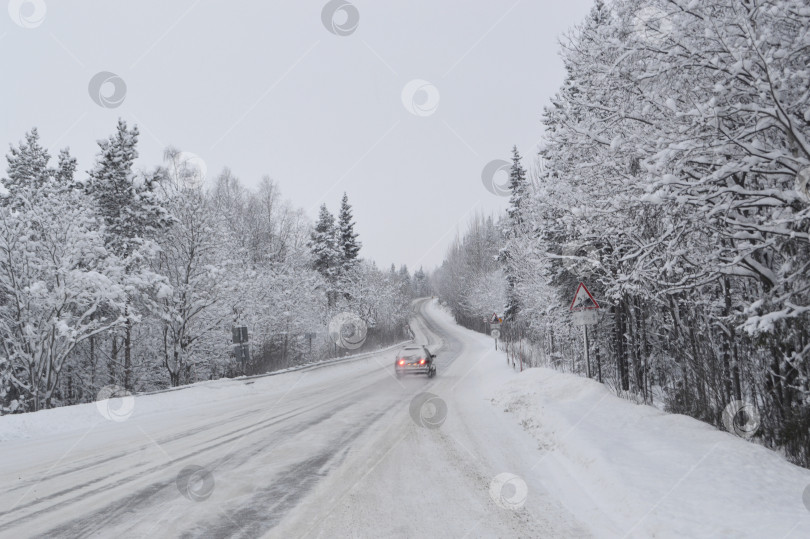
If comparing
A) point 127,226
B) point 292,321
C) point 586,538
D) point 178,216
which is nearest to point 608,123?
point 586,538

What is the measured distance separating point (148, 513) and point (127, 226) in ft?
82.1

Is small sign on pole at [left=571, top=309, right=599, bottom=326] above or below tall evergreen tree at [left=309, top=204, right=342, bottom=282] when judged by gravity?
below

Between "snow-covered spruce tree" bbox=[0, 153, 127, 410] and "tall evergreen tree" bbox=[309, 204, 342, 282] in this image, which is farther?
"tall evergreen tree" bbox=[309, 204, 342, 282]

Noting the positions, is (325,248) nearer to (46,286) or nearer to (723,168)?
(46,286)

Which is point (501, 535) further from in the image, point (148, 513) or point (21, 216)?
point (21, 216)

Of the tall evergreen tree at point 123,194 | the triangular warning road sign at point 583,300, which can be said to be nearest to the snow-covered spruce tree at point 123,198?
the tall evergreen tree at point 123,194

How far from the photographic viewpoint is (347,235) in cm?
5531

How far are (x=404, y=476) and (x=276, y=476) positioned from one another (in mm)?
1677

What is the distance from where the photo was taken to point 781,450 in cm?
689

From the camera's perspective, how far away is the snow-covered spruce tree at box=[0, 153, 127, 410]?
1655 cm

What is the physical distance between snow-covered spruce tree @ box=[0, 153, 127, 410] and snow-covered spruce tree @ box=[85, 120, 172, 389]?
619 centimetres

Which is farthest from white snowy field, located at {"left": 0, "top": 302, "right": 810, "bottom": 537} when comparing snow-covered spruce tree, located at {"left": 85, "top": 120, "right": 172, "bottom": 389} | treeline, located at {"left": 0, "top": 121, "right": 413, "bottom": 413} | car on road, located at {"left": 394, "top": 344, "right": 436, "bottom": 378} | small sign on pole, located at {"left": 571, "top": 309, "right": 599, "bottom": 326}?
snow-covered spruce tree, located at {"left": 85, "top": 120, "right": 172, "bottom": 389}

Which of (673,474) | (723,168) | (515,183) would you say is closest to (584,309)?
(723,168)

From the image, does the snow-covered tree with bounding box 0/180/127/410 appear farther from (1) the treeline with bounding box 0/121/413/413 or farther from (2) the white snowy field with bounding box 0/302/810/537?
(2) the white snowy field with bounding box 0/302/810/537
